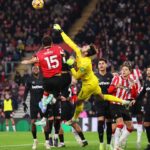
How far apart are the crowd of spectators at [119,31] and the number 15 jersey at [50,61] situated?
18.3 m

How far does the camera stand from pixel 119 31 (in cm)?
3941

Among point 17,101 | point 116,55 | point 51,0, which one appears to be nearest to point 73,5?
point 51,0

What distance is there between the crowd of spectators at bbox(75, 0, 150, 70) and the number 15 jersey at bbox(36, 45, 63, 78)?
1828cm

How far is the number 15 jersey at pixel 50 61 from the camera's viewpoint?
56.3 ft

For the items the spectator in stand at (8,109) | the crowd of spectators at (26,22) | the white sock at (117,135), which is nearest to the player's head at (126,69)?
the white sock at (117,135)

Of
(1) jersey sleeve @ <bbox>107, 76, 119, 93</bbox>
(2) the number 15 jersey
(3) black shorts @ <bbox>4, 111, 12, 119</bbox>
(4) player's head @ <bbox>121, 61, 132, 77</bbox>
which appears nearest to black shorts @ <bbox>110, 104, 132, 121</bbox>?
(1) jersey sleeve @ <bbox>107, 76, 119, 93</bbox>

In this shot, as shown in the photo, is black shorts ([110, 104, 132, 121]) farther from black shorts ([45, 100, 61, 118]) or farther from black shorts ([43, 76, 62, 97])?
black shorts ([45, 100, 61, 118])

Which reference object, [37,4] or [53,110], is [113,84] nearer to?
[53,110]

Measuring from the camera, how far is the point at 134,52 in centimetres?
A: 3669

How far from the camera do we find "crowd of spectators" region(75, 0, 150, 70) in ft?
120

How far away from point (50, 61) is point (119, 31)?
2260 cm

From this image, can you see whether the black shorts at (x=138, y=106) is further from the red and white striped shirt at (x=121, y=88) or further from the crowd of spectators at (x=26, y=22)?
the crowd of spectators at (x=26, y=22)

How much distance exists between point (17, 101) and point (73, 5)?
10.2 metres

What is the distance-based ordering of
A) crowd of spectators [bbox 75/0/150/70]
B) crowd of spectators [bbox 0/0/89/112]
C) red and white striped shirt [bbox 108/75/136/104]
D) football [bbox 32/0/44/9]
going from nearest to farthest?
red and white striped shirt [bbox 108/75/136/104] < football [bbox 32/0/44/9] < crowd of spectators [bbox 75/0/150/70] < crowd of spectators [bbox 0/0/89/112]
